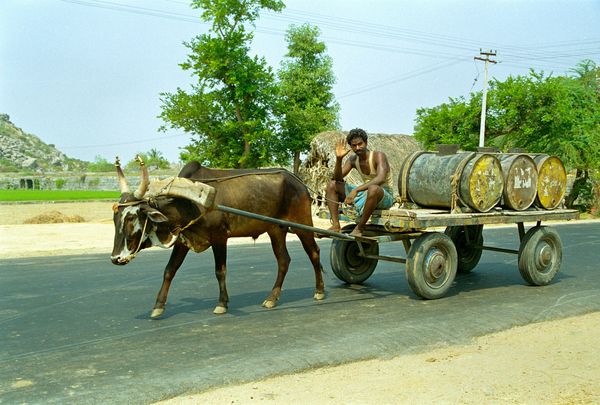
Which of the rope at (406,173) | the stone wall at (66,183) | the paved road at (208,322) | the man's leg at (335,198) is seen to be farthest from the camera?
the stone wall at (66,183)

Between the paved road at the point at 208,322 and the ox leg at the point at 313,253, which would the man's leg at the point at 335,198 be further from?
the paved road at the point at 208,322

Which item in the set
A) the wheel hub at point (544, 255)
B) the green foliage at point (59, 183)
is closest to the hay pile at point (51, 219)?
the wheel hub at point (544, 255)

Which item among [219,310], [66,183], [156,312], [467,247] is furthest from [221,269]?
[66,183]

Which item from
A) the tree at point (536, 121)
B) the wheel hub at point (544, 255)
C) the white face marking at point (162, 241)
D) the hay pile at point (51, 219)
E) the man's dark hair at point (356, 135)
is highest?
the tree at point (536, 121)

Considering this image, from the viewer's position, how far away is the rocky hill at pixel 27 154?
12424 centimetres

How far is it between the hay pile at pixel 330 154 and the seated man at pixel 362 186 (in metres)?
15.2

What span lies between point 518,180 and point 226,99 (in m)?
15.7

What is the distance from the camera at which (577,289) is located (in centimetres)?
927

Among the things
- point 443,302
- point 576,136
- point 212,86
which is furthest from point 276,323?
point 576,136

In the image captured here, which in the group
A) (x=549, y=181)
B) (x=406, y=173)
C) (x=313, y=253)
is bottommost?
(x=313, y=253)

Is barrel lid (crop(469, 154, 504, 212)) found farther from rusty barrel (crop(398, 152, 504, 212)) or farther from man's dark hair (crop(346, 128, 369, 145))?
man's dark hair (crop(346, 128, 369, 145))

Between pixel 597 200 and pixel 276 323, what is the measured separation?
25611 millimetres

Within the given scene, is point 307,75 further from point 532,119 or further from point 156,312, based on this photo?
point 156,312

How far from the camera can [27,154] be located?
5315 inches
